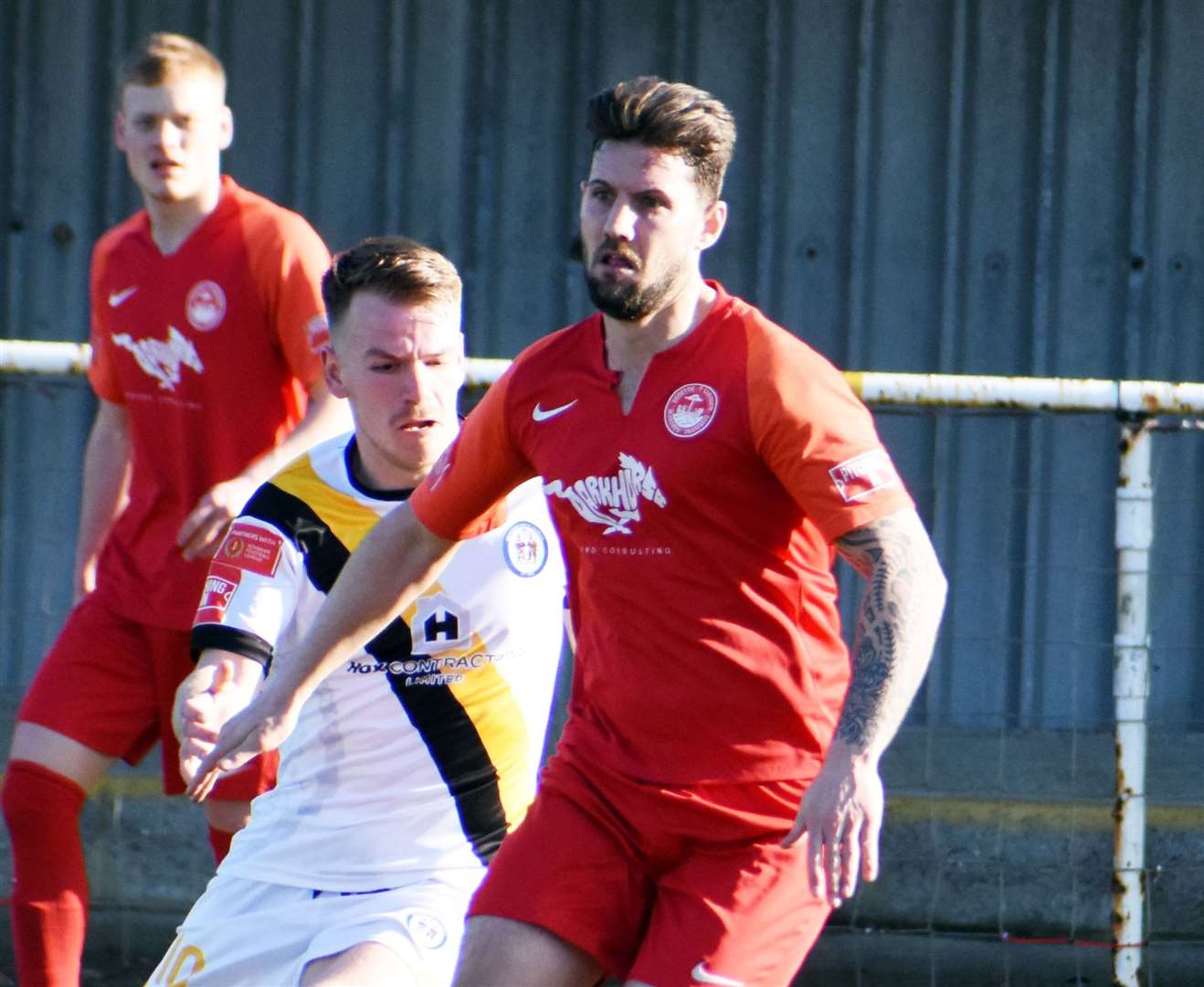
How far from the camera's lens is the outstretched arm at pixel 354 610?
11.7ft

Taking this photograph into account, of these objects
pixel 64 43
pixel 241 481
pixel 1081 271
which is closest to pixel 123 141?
pixel 241 481

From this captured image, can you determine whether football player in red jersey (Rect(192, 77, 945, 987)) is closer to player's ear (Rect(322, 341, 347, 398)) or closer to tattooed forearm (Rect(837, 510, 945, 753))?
tattooed forearm (Rect(837, 510, 945, 753))

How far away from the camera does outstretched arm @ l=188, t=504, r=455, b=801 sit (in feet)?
11.7

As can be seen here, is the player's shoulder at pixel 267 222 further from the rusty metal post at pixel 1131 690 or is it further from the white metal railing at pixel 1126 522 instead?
the rusty metal post at pixel 1131 690

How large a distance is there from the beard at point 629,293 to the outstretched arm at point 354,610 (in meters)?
0.60

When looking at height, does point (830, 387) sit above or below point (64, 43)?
below

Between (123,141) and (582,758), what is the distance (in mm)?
2536

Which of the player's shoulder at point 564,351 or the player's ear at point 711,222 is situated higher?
the player's ear at point 711,222

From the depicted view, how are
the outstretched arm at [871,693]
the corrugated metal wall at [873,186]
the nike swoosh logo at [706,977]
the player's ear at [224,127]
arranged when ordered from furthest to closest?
the corrugated metal wall at [873,186], the player's ear at [224,127], the nike swoosh logo at [706,977], the outstretched arm at [871,693]

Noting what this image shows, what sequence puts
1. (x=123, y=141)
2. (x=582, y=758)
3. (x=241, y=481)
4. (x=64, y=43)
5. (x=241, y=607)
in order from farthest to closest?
(x=64, y=43) → (x=123, y=141) → (x=241, y=481) → (x=241, y=607) → (x=582, y=758)

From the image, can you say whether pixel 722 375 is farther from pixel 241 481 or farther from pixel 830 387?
pixel 241 481

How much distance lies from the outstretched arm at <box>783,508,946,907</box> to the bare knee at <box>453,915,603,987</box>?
1.65 feet

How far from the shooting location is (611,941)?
3.32 m

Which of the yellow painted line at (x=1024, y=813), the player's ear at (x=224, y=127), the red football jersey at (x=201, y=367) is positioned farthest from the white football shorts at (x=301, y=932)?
the yellow painted line at (x=1024, y=813)
